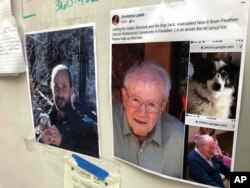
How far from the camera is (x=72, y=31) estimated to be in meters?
0.60

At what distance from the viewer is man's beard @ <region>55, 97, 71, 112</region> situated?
0.64 m

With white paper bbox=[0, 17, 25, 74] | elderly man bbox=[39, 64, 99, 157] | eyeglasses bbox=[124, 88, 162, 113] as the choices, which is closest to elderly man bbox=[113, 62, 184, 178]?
eyeglasses bbox=[124, 88, 162, 113]

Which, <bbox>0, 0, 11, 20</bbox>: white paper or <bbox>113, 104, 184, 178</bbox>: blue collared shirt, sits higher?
<bbox>0, 0, 11, 20</bbox>: white paper

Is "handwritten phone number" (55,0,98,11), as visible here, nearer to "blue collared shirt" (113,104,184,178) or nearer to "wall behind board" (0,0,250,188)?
"wall behind board" (0,0,250,188)

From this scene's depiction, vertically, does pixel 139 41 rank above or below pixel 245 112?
above

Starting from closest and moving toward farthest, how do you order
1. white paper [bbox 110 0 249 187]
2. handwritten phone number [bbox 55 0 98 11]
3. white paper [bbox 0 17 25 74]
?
white paper [bbox 110 0 249 187] → handwritten phone number [bbox 55 0 98 11] → white paper [bbox 0 17 25 74]

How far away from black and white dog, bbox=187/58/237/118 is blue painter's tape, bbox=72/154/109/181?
28cm

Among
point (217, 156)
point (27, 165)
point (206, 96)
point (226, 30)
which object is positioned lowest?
point (27, 165)

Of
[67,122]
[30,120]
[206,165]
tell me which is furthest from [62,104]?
[206,165]

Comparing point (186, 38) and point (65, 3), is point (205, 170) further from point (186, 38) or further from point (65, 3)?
point (65, 3)

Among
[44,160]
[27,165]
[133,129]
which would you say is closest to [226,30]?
[133,129]

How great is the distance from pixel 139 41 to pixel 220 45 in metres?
0.15

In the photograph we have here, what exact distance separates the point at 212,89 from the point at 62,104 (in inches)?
14.9

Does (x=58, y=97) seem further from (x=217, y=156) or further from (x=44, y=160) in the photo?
(x=217, y=156)
